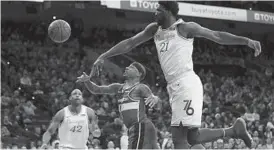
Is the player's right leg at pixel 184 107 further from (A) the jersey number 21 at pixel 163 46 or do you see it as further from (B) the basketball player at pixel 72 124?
(B) the basketball player at pixel 72 124

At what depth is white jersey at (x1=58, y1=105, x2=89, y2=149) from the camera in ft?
31.3

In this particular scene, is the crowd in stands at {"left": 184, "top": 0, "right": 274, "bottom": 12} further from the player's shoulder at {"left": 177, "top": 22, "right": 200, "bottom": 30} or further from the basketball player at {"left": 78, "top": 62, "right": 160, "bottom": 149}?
the player's shoulder at {"left": 177, "top": 22, "right": 200, "bottom": 30}

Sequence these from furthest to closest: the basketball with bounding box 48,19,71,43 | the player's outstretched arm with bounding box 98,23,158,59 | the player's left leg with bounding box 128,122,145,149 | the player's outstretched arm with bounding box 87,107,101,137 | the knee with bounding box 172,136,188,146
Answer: the player's outstretched arm with bounding box 87,107,101,137 < the basketball with bounding box 48,19,71,43 < the player's left leg with bounding box 128,122,145,149 < the player's outstretched arm with bounding box 98,23,158,59 < the knee with bounding box 172,136,188,146

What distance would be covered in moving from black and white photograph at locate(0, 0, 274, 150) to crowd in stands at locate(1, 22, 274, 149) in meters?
0.04

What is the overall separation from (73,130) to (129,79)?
6.66 feet

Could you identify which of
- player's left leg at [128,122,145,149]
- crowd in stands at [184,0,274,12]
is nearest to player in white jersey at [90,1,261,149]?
player's left leg at [128,122,145,149]

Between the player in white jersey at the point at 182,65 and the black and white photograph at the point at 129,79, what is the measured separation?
1cm

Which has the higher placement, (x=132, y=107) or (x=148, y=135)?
(x=132, y=107)

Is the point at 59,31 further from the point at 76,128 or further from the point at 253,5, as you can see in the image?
the point at 253,5

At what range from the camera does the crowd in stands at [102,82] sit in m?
15.7

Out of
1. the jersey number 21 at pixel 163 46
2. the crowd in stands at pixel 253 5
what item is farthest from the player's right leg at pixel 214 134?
the crowd in stands at pixel 253 5

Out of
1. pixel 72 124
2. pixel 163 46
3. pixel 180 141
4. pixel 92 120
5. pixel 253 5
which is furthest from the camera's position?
pixel 253 5

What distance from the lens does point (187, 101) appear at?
582cm

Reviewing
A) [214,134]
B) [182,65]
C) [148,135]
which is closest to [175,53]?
[182,65]
